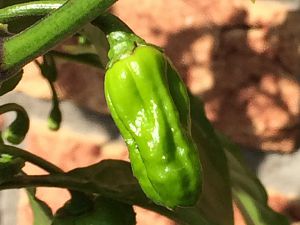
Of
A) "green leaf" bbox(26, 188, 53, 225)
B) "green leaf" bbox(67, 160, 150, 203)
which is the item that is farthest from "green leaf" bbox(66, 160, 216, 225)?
"green leaf" bbox(26, 188, 53, 225)

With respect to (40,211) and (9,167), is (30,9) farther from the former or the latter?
(40,211)

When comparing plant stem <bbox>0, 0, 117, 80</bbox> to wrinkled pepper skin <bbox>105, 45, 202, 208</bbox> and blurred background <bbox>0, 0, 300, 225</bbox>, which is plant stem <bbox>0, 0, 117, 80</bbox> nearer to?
wrinkled pepper skin <bbox>105, 45, 202, 208</bbox>

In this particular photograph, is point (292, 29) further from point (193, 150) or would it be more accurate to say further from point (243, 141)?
point (193, 150)

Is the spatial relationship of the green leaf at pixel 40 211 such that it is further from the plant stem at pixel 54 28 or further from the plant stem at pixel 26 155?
the plant stem at pixel 54 28

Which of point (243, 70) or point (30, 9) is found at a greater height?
point (30, 9)

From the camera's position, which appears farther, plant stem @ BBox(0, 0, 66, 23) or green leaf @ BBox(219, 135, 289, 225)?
green leaf @ BBox(219, 135, 289, 225)

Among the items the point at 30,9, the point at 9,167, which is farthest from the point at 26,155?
the point at 30,9

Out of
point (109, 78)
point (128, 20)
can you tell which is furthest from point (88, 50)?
point (109, 78)
